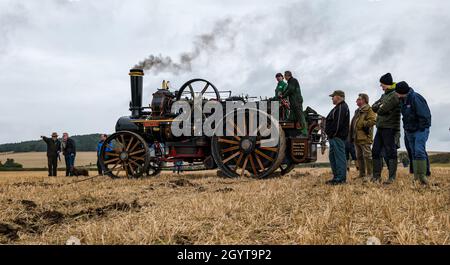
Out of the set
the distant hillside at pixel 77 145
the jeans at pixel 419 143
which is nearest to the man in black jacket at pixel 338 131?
the jeans at pixel 419 143

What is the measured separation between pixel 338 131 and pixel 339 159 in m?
0.46

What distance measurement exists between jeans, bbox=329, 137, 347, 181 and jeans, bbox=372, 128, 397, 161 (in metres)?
0.71

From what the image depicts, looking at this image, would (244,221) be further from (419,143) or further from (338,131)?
(419,143)

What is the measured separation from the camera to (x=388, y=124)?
7.15 m

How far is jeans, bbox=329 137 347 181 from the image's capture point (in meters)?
6.98

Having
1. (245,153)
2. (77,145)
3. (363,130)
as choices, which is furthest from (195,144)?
(77,145)

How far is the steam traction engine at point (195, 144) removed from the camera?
30.0 ft

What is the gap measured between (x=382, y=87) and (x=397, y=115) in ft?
1.72

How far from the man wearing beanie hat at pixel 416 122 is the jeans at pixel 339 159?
101 centimetres

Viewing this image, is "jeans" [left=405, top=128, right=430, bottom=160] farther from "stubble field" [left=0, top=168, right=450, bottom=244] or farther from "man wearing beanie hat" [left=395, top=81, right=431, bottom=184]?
"stubble field" [left=0, top=168, right=450, bottom=244]

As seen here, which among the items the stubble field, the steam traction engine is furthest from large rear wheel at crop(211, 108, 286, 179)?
the stubble field

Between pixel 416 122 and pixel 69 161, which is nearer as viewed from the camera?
pixel 416 122

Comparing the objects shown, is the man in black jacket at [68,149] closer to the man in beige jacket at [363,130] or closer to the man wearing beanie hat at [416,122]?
the man in beige jacket at [363,130]

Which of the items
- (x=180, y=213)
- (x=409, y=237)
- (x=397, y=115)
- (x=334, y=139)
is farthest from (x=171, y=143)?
(x=409, y=237)
